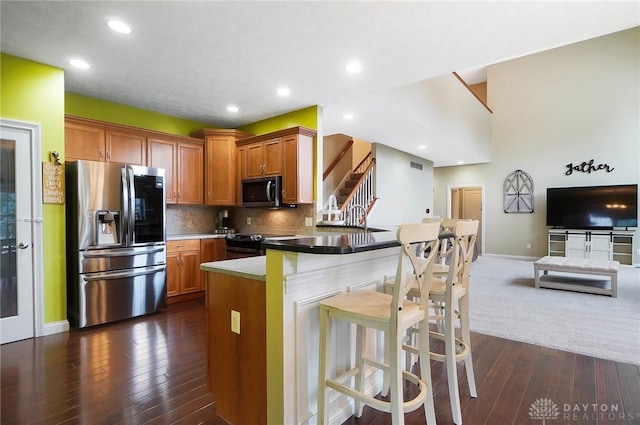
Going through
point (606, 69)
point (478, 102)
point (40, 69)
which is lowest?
point (40, 69)

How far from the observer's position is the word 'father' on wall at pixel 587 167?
7.71 metres

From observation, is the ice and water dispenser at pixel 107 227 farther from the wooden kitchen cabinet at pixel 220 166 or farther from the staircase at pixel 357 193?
the staircase at pixel 357 193

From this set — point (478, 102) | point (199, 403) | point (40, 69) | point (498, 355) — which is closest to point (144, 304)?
point (199, 403)

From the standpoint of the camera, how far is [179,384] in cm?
226

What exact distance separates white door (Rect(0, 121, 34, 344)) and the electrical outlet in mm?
2694

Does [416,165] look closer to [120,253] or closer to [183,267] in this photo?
[183,267]

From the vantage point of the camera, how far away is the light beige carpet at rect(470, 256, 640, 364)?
300 centimetres

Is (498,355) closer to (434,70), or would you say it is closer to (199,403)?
(199,403)

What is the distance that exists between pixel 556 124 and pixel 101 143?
33.0 ft

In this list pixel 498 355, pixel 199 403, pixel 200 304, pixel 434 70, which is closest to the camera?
pixel 199 403

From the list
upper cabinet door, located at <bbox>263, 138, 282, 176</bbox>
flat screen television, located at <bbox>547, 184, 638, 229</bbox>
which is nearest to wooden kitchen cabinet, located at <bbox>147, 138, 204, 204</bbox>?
upper cabinet door, located at <bbox>263, 138, 282, 176</bbox>

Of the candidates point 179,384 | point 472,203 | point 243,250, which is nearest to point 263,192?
point 243,250

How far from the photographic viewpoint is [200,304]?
4324 millimetres

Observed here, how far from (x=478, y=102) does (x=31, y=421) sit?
9505 millimetres
